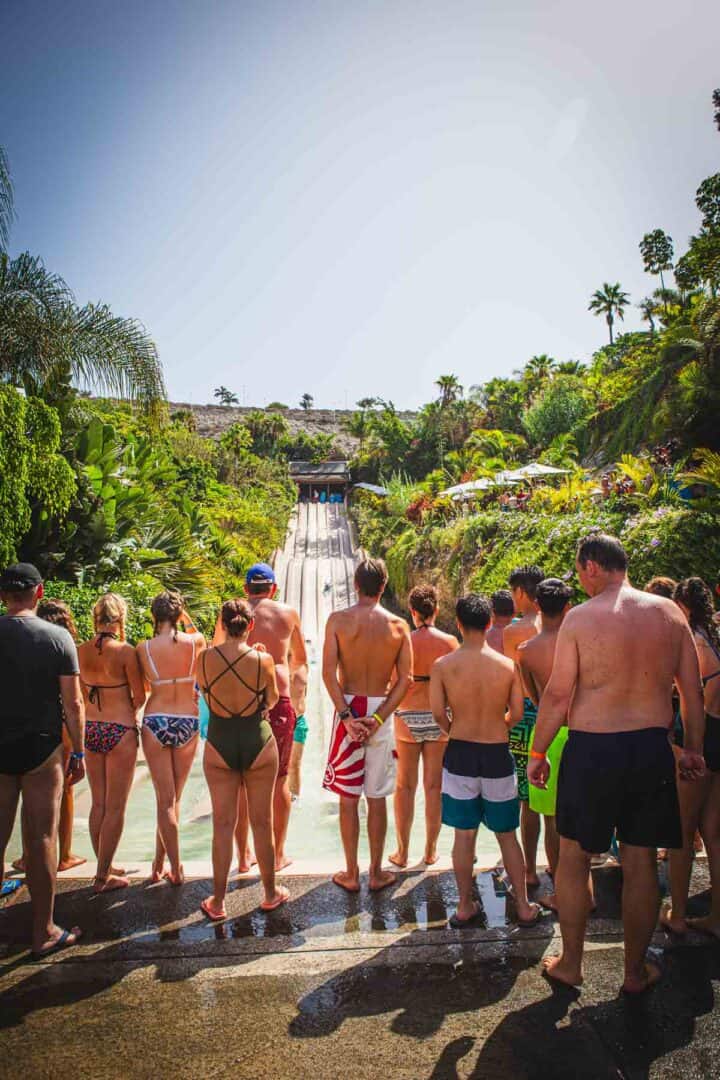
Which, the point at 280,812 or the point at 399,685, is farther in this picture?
the point at 280,812

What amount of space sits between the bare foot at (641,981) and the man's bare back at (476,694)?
1116 mm

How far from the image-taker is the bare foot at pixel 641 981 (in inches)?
105

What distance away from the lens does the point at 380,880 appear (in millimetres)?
3803

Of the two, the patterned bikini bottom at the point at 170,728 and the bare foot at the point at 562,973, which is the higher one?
the patterned bikini bottom at the point at 170,728

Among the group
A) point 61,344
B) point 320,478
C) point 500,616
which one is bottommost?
point 500,616

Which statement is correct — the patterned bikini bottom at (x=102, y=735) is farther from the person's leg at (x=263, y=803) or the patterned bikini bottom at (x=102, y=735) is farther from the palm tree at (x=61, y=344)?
the palm tree at (x=61, y=344)

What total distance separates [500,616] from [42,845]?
119 inches

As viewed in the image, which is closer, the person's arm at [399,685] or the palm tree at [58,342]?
the person's arm at [399,685]

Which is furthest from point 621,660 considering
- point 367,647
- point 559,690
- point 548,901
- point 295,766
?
point 295,766

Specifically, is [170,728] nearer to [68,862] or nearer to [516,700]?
[68,862]

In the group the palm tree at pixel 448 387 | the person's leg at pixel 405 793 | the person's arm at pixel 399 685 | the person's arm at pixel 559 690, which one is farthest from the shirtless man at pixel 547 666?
the palm tree at pixel 448 387

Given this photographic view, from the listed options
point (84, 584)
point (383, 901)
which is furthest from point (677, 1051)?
point (84, 584)

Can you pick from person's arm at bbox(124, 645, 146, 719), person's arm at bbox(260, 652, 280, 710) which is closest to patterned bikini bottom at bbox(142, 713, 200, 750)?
person's arm at bbox(124, 645, 146, 719)

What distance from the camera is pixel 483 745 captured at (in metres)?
3.40
